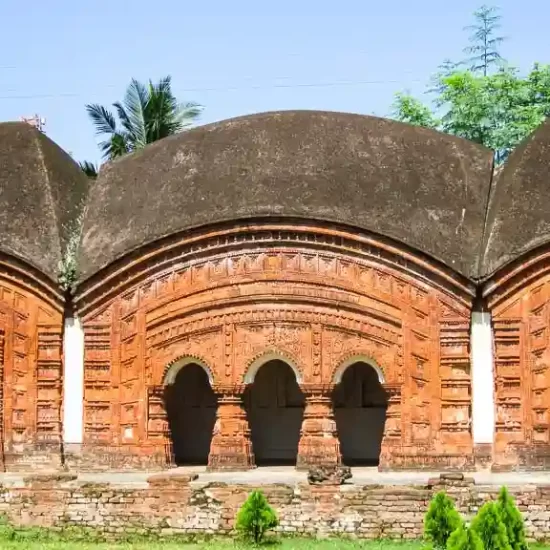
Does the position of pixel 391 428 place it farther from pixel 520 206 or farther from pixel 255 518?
pixel 255 518

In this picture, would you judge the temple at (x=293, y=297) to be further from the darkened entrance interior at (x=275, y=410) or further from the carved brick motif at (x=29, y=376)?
the darkened entrance interior at (x=275, y=410)

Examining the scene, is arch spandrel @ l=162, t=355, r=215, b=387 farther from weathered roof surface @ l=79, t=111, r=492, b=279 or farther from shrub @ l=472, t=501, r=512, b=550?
shrub @ l=472, t=501, r=512, b=550

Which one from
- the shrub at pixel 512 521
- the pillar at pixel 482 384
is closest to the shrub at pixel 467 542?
the shrub at pixel 512 521

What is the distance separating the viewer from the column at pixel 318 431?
586 inches

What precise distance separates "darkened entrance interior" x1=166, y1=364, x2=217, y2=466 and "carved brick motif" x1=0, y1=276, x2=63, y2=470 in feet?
8.09

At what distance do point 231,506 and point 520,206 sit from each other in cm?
546

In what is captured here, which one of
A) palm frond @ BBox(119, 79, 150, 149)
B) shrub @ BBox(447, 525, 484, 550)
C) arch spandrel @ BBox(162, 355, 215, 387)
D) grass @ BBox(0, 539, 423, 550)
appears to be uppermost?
palm frond @ BBox(119, 79, 150, 149)

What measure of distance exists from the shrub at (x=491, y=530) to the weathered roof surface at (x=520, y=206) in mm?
5167

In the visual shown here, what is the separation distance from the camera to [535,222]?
14805 mm

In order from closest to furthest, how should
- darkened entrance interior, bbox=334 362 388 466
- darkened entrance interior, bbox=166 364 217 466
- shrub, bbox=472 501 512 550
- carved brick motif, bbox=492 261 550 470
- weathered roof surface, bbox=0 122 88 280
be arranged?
1. shrub, bbox=472 501 512 550
2. carved brick motif, bbox=492 261 550 470
3. weathered roof surface, bbox=0 122 88 280
4. darkened entrance interior, bbox=334 362 388 466
5. darkened entrance interior, bbox=166 364 217 466

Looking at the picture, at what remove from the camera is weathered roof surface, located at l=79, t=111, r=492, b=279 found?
49.6 ft

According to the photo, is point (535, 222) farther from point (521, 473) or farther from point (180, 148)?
point (180, 148)

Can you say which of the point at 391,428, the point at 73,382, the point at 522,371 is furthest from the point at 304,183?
the point at 73,382

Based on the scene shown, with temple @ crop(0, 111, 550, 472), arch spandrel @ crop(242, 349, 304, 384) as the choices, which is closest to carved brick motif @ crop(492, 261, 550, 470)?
temple @ crop(0, 111, 550, 472)
